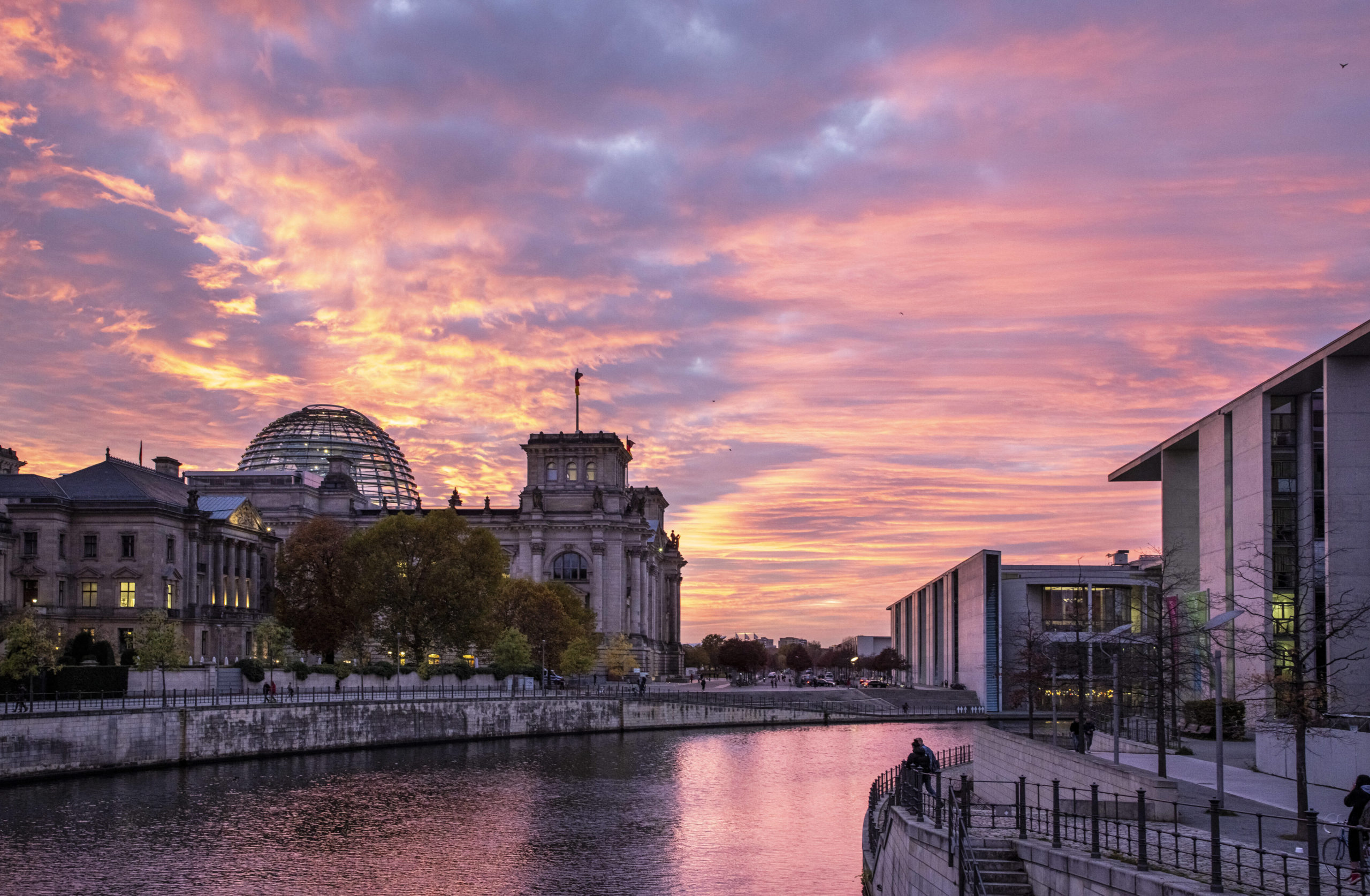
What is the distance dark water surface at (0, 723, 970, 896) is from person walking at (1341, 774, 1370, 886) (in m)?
19.1

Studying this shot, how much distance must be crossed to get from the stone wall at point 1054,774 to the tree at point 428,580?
6893cm

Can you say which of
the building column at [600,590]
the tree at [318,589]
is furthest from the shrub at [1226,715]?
the building column at [600,590]

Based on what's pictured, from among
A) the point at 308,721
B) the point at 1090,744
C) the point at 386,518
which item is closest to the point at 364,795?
the point at 308,721

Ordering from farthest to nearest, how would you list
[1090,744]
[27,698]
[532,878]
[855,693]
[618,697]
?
[855,693], [618,697], [27,698], [1090,744], [532,878]

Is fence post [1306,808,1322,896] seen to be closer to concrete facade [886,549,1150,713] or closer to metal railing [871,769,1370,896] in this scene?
metal railing [871,769,1370,896]

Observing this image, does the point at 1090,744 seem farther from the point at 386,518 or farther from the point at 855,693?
the point at 855,693

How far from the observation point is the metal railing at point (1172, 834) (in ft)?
64.8

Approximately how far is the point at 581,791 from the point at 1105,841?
4216cm

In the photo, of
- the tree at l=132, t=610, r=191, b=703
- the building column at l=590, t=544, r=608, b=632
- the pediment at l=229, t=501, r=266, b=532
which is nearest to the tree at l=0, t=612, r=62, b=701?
the tree at l=132, t=610, r=191, b=703

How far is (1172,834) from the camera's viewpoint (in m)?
21.6

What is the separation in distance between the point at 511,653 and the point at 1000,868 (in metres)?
95.2

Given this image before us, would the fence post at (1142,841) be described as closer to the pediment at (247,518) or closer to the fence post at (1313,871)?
the fence post at (1313,871)

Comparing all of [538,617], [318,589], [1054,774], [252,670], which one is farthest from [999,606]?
[1054,774]

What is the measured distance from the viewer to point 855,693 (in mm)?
137375
